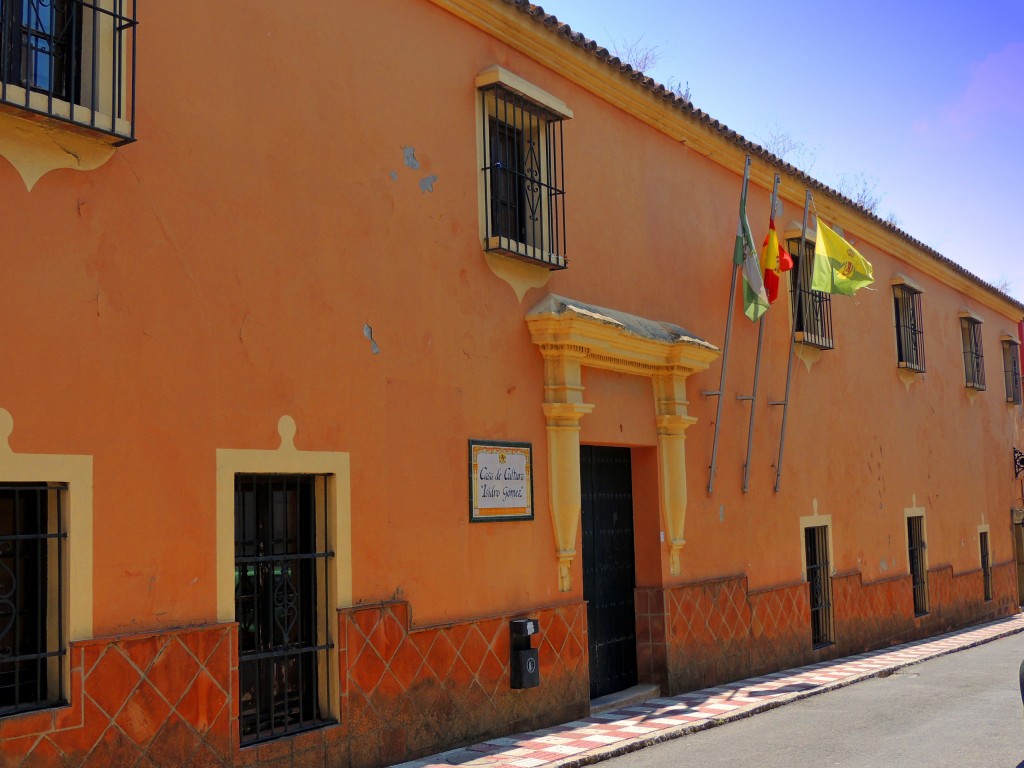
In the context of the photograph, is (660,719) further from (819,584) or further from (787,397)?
(819,584)

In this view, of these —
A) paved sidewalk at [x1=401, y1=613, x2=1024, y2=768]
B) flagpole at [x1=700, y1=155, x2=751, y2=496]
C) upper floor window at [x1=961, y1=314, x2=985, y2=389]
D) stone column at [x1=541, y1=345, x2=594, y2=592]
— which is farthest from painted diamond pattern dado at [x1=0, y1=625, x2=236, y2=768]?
upper floor window at [x1=961, y1=314, x2=985, y2=389]

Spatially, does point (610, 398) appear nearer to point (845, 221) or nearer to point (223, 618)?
point (223, 618)

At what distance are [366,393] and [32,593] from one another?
2626 mm

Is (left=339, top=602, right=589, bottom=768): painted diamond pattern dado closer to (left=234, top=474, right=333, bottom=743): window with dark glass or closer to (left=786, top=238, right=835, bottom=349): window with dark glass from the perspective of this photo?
(left=234, top=474, right=333, bottom=743): window with dark glass

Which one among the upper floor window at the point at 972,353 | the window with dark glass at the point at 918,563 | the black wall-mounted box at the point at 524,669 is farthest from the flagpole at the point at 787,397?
the upper floor window at the point at 972,353

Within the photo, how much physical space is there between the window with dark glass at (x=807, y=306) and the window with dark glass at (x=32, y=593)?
10087 mm

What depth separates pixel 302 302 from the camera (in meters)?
7.11

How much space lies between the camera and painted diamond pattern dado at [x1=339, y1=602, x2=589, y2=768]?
23.3ft

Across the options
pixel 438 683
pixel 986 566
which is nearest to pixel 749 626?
pixel 438 683

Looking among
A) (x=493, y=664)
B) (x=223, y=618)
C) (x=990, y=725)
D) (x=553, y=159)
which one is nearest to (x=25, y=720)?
(x=223, y=618)

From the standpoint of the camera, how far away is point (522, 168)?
9398 millimetres

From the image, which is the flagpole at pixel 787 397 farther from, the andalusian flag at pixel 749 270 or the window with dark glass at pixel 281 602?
the window with dark glass at pixel 281 602

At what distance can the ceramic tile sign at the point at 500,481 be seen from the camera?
8414 millimetres

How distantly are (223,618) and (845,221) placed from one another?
12189mm
